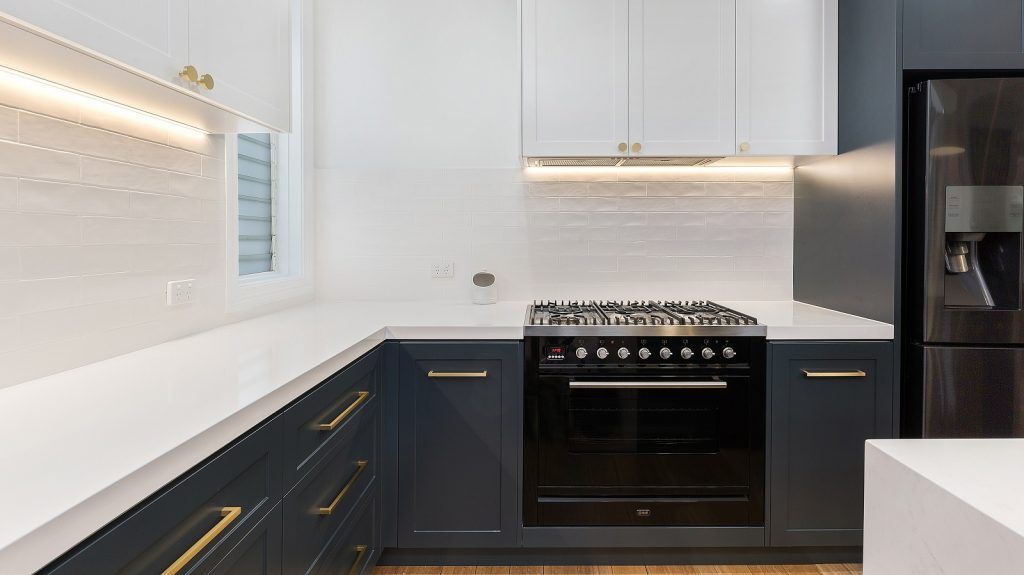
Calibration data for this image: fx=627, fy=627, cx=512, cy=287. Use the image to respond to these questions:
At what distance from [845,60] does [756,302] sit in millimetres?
1122

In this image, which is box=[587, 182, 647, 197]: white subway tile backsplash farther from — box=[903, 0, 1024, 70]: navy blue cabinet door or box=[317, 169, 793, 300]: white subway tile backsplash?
box=[903, 0, 1024, 70]: navy blue cabinet door

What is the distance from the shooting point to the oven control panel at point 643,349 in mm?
2309

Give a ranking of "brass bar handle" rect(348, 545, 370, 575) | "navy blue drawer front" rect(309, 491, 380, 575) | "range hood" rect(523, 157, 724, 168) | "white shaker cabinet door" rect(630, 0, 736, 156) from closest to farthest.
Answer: "navy blue drawer front" rect(309, 491, 380, 575) → "brass bar handle" rect(348, 545, 370, 575) → "white shaker cabinet door" rect(630, 0, 736, 156) → "range hood" rect(523, 157, 724, 168)

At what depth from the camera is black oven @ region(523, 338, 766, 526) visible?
2.32m

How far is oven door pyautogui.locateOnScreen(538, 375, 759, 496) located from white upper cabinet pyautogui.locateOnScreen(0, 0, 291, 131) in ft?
4.44

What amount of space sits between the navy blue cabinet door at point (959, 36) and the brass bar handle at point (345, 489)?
93.0 inches

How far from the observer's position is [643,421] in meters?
2.33

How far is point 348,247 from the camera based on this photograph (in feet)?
10.1

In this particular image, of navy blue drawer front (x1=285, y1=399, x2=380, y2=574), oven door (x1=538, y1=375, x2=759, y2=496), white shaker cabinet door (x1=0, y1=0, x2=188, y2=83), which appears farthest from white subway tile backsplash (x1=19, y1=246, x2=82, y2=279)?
oven door (x1=538, y1=375, x2=759, y2=496)

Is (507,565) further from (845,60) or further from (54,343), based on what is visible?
(845,60)

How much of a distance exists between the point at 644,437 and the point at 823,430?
0.66 metres

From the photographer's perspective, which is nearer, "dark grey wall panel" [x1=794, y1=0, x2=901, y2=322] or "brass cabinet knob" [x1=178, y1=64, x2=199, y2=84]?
"brass cabinet knob" [x1=178, y1=64, x2=199, y2=84]

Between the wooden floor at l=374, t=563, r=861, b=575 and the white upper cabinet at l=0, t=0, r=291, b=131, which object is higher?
the white upper cabinet at l=0, t=0, r=291, b=131

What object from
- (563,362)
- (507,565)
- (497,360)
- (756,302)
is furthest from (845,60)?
(507,565)
